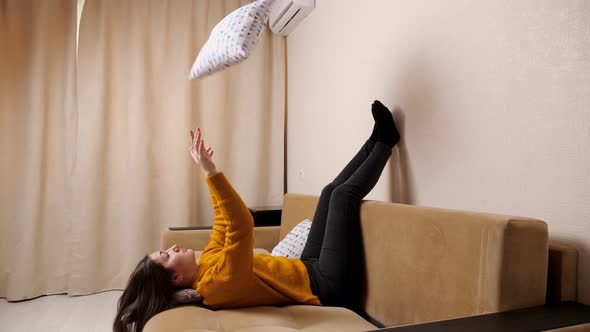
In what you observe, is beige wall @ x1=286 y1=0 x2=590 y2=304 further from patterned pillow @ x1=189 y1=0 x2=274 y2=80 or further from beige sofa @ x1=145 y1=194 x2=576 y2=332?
patterned pillow @ x1=189 y1=0 x2=274 y2=80

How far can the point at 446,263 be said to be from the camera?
3.94 feet

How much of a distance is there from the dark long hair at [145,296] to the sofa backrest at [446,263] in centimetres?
75

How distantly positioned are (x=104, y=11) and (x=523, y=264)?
340cm

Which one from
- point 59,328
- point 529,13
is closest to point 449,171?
point 529,13

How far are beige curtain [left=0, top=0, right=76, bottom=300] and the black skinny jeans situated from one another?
2.27 m

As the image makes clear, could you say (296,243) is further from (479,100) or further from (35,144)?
(35,144)

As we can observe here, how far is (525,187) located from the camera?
128 centimetres

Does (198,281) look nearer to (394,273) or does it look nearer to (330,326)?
(330,326)

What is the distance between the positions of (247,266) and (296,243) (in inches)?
25.1

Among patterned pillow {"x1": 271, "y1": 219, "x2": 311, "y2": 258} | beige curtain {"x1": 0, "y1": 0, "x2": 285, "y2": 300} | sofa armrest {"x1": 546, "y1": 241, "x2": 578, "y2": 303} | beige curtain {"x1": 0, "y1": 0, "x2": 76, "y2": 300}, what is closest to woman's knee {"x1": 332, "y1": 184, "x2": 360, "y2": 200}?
patterned pillow {"x1": 271, "y1": 219, "x2": 311, "y2": 258}

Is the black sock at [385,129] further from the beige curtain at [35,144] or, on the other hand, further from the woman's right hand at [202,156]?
the beige curtain at [35,144]

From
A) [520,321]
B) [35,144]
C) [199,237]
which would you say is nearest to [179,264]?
[199,237]

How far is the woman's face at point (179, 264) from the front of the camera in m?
1.63

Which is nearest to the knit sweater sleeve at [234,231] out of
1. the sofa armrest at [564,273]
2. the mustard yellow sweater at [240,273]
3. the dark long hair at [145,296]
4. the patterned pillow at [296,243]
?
the mustard yellow sweater at [240,273]
